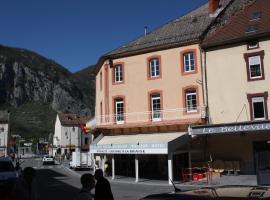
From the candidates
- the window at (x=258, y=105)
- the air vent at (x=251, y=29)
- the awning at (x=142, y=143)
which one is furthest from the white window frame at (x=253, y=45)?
the awning at (x=142, y=143)

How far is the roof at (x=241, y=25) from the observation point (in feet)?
95.9

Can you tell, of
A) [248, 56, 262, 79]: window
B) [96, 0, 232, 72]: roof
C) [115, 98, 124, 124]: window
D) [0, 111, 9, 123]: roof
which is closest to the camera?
[248, 56, 262, 79]: window

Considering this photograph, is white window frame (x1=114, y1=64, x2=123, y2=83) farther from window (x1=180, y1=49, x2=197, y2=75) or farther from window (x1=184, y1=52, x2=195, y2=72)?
window (x1=184, y1=52, x2=195, y2=72)

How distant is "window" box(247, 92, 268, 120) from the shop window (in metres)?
1.22

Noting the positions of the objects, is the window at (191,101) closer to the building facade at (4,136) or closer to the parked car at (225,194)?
the parked car at (225,194)

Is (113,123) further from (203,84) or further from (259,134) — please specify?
(259,134)

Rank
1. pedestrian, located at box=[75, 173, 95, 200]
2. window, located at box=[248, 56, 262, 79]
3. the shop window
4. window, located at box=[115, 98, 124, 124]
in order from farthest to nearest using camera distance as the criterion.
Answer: window, located at box=[115, 98, 124, 124] < window, located at box=[248, 56, 262, 79] < the shop window < pedestrian, located at box=[75, 173, 95, 200]

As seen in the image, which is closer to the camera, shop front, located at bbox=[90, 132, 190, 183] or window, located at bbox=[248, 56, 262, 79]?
shop front, located at bbox=[90, 132, 190, 183]

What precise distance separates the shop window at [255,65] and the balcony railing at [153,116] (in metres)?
4.18

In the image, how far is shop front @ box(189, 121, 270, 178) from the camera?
89.6ft

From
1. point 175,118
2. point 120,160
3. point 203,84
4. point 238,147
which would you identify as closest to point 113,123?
point 120,160

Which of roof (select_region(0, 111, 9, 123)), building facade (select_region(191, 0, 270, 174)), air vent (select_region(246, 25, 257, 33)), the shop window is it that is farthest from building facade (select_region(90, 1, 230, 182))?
roof (select_region(0, 111, 9, 123))

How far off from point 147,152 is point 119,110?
820 centimetres

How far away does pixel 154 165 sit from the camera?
112 ft
